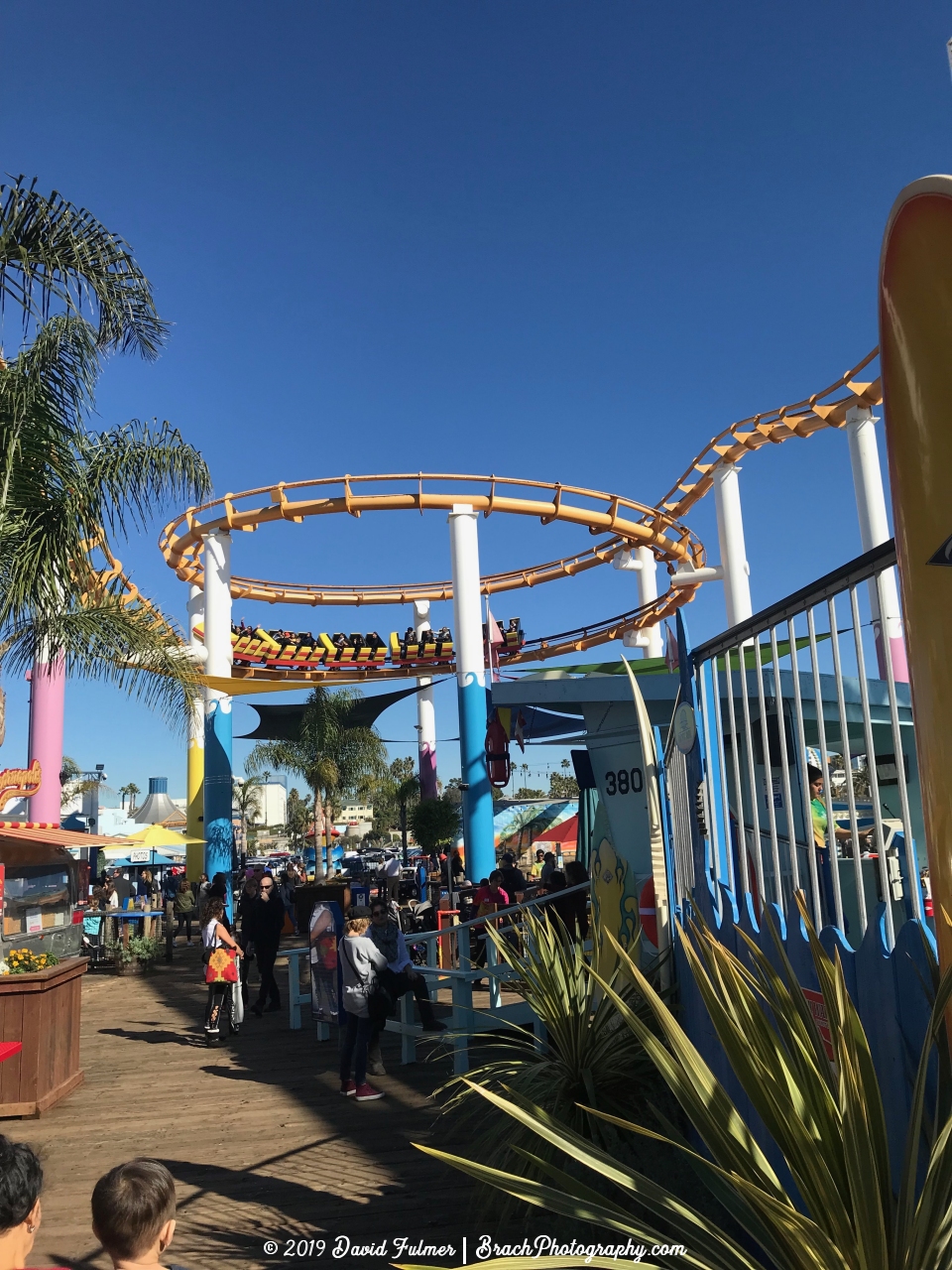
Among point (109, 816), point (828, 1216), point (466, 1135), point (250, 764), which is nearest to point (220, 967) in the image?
point (466, 1135)

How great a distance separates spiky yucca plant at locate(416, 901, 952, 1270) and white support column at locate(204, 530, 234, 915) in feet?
50.8

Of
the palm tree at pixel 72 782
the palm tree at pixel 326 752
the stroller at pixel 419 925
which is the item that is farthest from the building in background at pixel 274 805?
the stroller at pixel 419 925

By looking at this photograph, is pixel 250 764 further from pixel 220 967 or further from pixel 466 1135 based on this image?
pixel 466 1135

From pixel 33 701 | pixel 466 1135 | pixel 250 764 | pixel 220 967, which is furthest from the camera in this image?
pixel 250 764

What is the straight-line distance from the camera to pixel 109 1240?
195 centimetres

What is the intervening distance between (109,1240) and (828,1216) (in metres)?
1.50

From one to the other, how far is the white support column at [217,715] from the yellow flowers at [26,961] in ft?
32.6

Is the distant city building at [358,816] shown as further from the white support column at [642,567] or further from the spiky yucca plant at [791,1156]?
the spiky yucca plant at [791,1156]

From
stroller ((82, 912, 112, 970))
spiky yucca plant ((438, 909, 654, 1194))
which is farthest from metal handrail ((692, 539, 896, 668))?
stroller ((82, 912, 112, 970))

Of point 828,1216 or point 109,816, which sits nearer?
point 828,1216

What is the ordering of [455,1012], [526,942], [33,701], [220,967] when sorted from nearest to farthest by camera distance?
[526,942] < [455,1012] < [220,967] < [33,701]

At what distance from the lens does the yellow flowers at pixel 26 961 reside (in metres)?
6.70

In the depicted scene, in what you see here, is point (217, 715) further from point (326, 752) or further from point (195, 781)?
point (326, 752)

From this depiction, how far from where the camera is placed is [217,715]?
1741 centimetres
